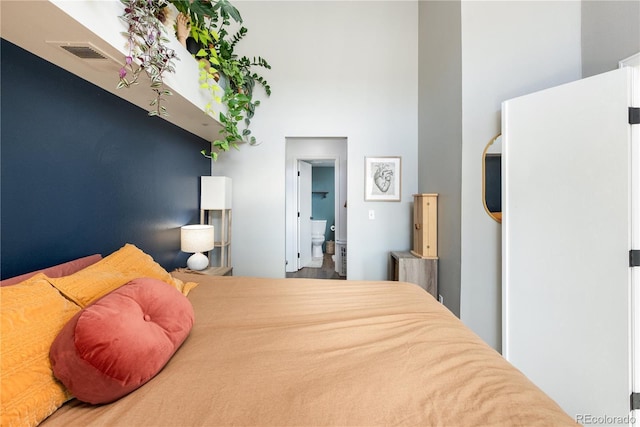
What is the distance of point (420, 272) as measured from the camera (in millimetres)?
2480

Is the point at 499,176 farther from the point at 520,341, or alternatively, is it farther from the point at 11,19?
the point at 11,19

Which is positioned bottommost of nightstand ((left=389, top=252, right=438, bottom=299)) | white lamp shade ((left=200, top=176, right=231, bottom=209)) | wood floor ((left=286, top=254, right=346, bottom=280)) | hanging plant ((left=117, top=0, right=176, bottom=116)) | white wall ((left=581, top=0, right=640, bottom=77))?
wood floor ((left=286, top=254, right=346, bottom=280))

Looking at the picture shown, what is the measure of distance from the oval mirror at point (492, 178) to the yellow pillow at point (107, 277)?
7.43 feet

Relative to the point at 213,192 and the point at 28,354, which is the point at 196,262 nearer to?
the point at 213,192

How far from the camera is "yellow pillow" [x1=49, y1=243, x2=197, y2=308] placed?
966 mm

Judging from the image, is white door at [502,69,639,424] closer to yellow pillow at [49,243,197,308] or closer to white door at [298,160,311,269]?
yellow pillow at [49,243,197,308]

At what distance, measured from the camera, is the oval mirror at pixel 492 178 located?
199cm

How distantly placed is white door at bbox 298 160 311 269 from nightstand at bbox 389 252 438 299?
8.39 ft

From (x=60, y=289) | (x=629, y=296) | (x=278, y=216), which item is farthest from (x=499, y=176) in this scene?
(x=60, y=289)

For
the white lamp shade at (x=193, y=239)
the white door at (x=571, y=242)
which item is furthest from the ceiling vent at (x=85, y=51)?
the white door at (x=571, y=242)

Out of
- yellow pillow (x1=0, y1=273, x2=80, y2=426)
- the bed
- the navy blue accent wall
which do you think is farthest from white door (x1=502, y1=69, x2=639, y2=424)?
the navy blue accent wall

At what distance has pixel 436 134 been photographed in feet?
8.18

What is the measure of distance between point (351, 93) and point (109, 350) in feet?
10.2

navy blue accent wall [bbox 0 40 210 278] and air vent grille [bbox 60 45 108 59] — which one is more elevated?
air vent grille [bbox 60 45 108 59]
